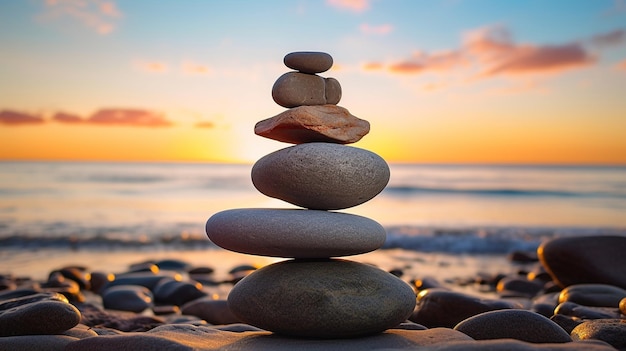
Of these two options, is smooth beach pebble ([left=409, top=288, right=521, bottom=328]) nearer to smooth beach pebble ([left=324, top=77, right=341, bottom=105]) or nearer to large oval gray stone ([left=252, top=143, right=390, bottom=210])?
large oval gray stone ([left=252, top=143, right=390, bottom=210])

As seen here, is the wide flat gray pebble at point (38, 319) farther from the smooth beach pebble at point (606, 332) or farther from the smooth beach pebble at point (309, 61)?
the smooth beach pebble at point (606, 332)

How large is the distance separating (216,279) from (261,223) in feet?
24.3

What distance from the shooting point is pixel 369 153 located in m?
4.55

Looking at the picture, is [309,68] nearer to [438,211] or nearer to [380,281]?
[380,281]

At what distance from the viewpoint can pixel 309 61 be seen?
15.5 feet

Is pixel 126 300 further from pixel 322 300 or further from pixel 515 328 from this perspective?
pixel 515 328

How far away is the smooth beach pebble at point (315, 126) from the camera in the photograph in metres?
4.54

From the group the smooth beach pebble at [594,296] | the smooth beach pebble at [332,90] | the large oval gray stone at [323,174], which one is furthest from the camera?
the smooth beach pebble at [594,296]

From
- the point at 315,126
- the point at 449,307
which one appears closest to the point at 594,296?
the point at 449,307

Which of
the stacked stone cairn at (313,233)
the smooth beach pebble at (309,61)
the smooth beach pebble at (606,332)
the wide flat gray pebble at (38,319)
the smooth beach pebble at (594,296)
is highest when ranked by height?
the smooth beach pebble at (309,61)

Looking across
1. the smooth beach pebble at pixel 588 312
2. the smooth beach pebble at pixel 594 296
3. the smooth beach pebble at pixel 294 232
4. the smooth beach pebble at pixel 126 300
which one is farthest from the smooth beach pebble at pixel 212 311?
the smooth beach pebble at pixel 594 296

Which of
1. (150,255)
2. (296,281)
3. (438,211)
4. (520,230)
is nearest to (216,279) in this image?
(150,255)

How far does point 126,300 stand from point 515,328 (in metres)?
5.64

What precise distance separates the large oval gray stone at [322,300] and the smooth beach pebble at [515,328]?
0.56 metres
